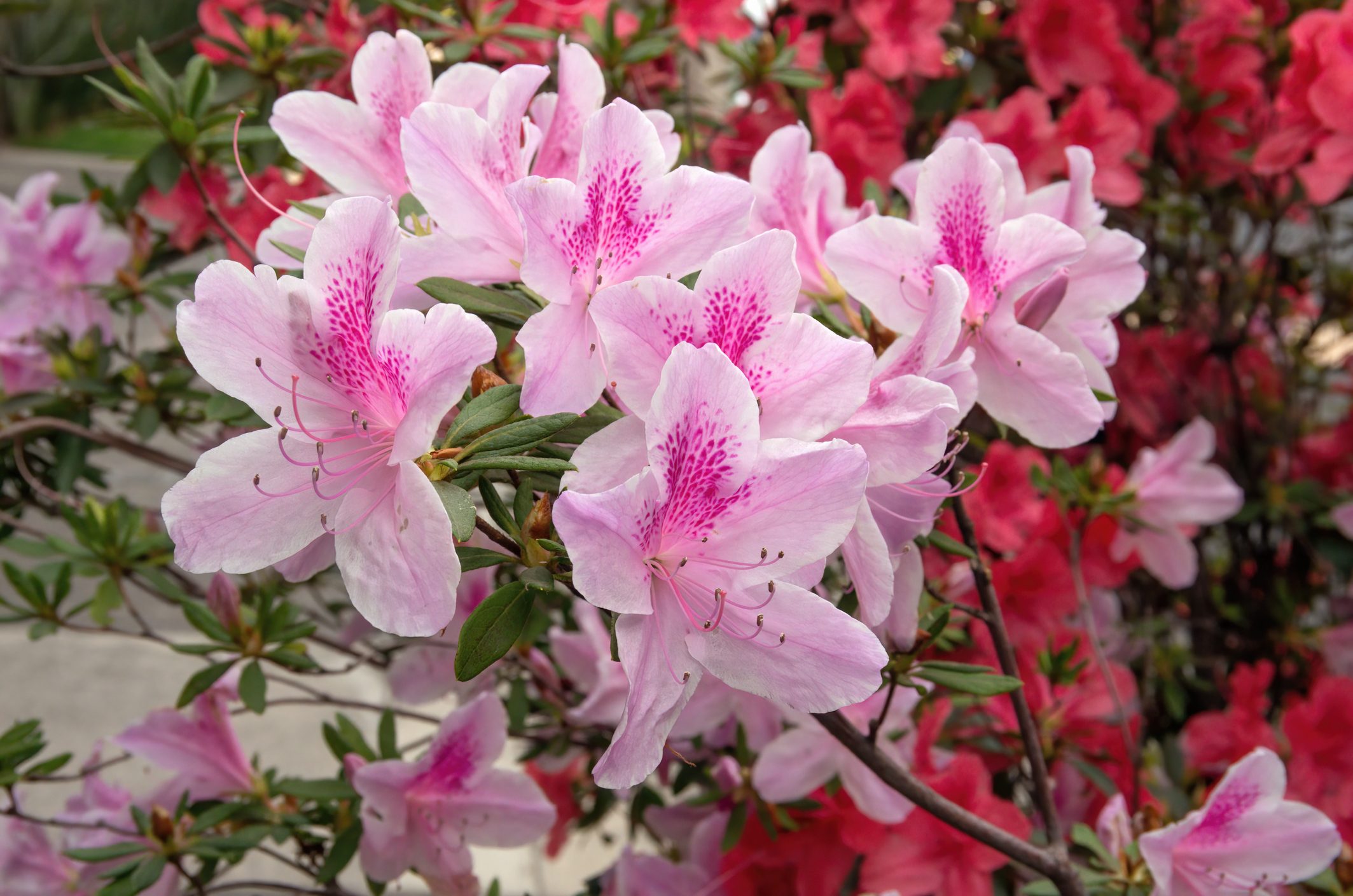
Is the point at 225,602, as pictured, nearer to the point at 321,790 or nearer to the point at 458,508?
the point at 321,790

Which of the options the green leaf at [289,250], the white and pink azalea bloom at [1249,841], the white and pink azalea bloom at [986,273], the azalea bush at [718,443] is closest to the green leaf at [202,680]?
the azalea bush at [718,443]

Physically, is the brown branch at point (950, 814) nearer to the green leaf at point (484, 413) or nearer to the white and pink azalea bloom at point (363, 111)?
the green leaf at point (484, 413)

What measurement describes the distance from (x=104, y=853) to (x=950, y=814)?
72 cm

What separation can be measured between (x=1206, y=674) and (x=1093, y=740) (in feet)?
2.38

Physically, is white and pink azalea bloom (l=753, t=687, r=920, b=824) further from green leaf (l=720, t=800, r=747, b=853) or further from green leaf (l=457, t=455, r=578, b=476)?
green leaf (l=457, t=455, r=578, b=476)

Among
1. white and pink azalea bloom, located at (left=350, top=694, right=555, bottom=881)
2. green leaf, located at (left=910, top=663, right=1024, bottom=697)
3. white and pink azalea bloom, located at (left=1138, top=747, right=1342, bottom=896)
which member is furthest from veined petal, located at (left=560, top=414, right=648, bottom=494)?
white and pink azalea bloom, located at (left=1138, top=747, right=1342, bottom=896)

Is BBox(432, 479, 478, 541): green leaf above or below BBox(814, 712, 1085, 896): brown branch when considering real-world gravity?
above

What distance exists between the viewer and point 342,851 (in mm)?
1012

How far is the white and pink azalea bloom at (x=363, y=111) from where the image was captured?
699 millimetres

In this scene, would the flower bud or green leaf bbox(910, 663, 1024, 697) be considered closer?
green leaf bbox(910, 663, 1024, 697)

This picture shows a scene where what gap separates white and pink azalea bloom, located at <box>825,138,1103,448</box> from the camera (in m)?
0.66

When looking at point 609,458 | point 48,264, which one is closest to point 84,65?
point 48,264

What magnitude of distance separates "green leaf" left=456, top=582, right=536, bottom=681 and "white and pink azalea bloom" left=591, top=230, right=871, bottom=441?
0.12m

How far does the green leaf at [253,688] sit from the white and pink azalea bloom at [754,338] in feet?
1.85
